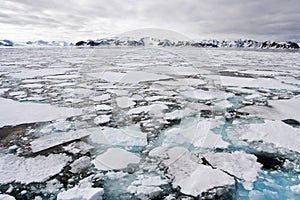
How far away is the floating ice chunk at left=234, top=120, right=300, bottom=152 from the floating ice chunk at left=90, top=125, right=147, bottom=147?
177 centimetres

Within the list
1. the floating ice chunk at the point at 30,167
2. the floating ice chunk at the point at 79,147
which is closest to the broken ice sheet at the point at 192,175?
the floating ice chunk at the point at 79,147

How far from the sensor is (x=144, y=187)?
248 cm

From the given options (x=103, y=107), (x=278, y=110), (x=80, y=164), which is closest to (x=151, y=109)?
(x=103, y=107)

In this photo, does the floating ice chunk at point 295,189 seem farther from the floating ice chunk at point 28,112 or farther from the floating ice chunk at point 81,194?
the floating ice chunk at point 28,112

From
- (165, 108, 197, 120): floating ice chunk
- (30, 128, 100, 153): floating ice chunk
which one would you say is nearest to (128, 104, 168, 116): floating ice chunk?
(165, 108, 197, 120): floating ice chunk

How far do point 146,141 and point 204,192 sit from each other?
142cm

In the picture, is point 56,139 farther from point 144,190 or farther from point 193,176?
point 193,176

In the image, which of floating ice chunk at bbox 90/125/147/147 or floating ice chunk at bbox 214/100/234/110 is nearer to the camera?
floating ice chunk at bbox 90/125/147/147

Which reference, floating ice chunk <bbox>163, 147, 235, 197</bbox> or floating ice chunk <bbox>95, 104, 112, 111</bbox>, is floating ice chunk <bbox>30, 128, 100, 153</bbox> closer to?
floating ice chunk <bbox>95, 104, 112, 111</bbox>

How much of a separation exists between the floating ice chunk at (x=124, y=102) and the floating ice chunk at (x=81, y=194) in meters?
3.23

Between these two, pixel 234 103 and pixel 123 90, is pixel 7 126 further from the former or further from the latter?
pixel 234 103

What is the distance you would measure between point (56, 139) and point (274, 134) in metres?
3.82

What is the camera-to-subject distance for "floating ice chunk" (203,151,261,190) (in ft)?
8.66

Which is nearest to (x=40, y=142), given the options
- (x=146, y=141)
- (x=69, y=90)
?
(x=146, y=141)
